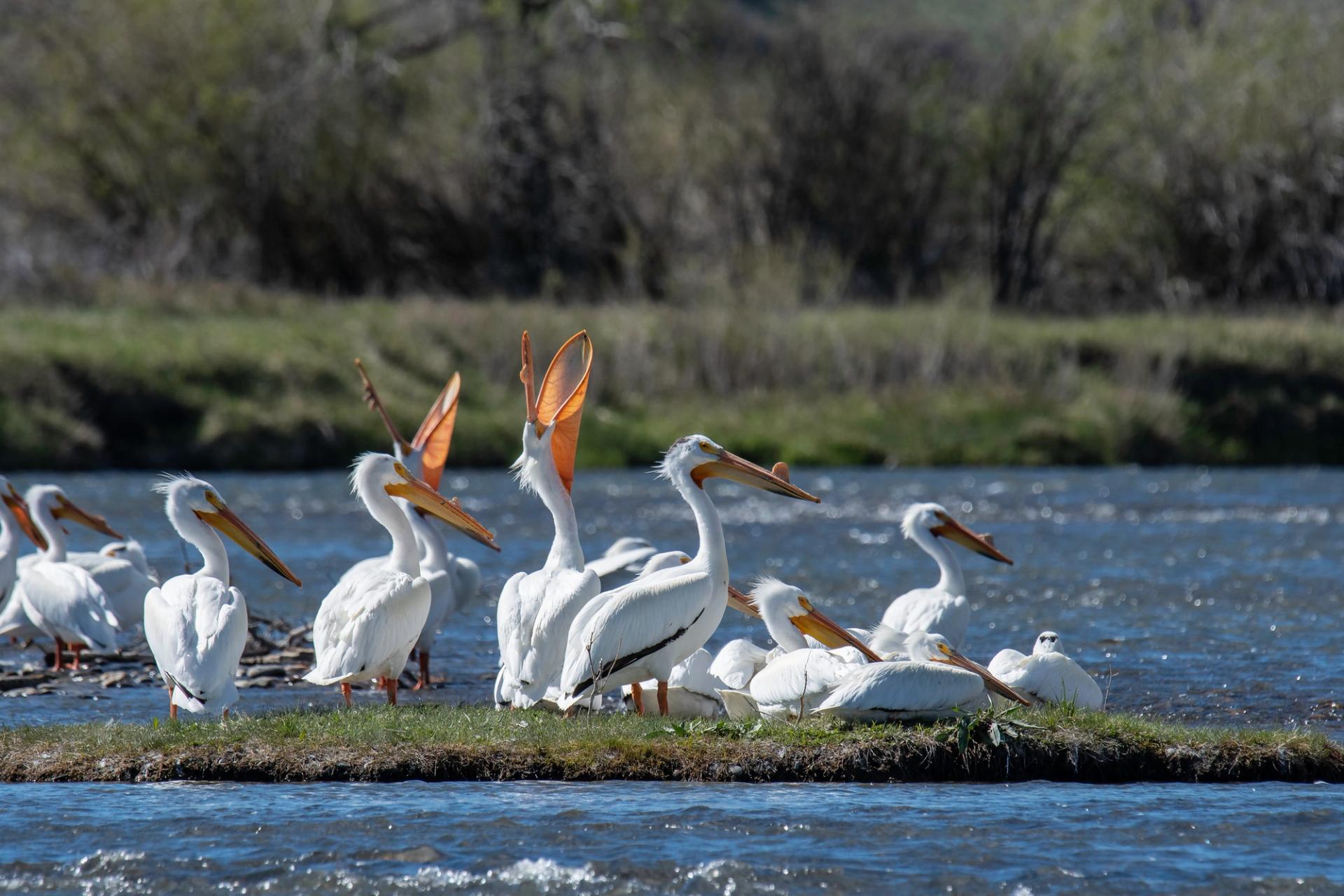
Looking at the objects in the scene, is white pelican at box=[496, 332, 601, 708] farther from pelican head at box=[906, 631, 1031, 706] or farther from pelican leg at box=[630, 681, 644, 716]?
pelican head at box=[906, 631, 1031, 706]

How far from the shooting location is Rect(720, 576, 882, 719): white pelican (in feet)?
23.7

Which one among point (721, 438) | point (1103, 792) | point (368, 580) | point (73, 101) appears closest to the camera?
point (1103, 792)

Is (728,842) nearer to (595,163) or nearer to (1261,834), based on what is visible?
(1261,834)

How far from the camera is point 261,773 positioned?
6.86m

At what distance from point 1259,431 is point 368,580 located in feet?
75.1

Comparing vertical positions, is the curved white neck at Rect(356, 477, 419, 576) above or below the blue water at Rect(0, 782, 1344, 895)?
above

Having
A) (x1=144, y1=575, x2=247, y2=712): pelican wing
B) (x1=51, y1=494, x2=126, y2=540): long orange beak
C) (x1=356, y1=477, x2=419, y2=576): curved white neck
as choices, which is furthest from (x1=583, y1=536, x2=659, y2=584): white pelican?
(x1=51, y1=494, x2=126, y2=540): long orange beak

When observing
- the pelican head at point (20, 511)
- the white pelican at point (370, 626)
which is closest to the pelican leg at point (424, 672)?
the white pelican at point (370, 626)

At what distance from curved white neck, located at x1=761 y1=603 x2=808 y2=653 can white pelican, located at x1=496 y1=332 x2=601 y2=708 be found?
82 centimetres

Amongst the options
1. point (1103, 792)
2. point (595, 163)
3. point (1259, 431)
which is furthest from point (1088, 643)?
point (595, 163)

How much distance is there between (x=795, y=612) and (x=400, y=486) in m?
2.41

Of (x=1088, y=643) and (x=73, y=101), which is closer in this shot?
(x=1088, y=643)

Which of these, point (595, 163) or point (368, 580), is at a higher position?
point (595, 163)

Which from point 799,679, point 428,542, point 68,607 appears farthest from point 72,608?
point 799,679
